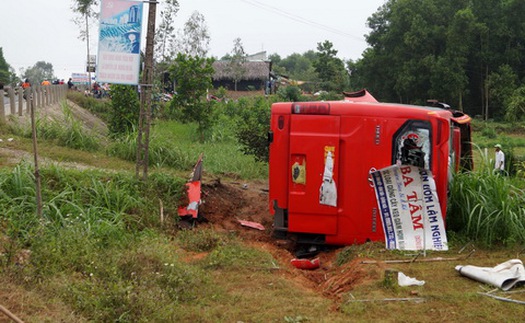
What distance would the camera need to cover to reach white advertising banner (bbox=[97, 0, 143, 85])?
26.5 feet

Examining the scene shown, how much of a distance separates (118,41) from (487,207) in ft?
17.0

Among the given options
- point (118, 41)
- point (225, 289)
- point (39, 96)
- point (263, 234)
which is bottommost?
point (263, 234)

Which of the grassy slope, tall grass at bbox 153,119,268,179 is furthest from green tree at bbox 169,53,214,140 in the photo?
the grassy slope

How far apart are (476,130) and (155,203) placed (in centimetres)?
3052

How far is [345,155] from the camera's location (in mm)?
7176

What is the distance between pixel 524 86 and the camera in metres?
36.8

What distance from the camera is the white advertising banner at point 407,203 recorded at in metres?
6.86

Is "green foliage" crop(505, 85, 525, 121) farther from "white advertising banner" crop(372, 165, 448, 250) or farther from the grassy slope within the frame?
the grassy slope

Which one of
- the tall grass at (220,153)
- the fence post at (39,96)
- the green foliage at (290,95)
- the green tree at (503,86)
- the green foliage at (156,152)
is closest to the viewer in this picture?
the green foliage at (156,152)

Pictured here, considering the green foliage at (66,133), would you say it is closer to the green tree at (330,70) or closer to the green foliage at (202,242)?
the green foliage at (202,242)

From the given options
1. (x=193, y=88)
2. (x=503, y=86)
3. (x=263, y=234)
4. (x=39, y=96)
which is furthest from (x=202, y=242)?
(x=503, y=86)

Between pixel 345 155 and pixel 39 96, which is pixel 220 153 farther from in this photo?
pixel 345 155

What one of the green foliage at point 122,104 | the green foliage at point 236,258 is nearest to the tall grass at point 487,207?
the green foliage at point 236,258

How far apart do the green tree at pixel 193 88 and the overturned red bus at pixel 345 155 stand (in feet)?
45.2
